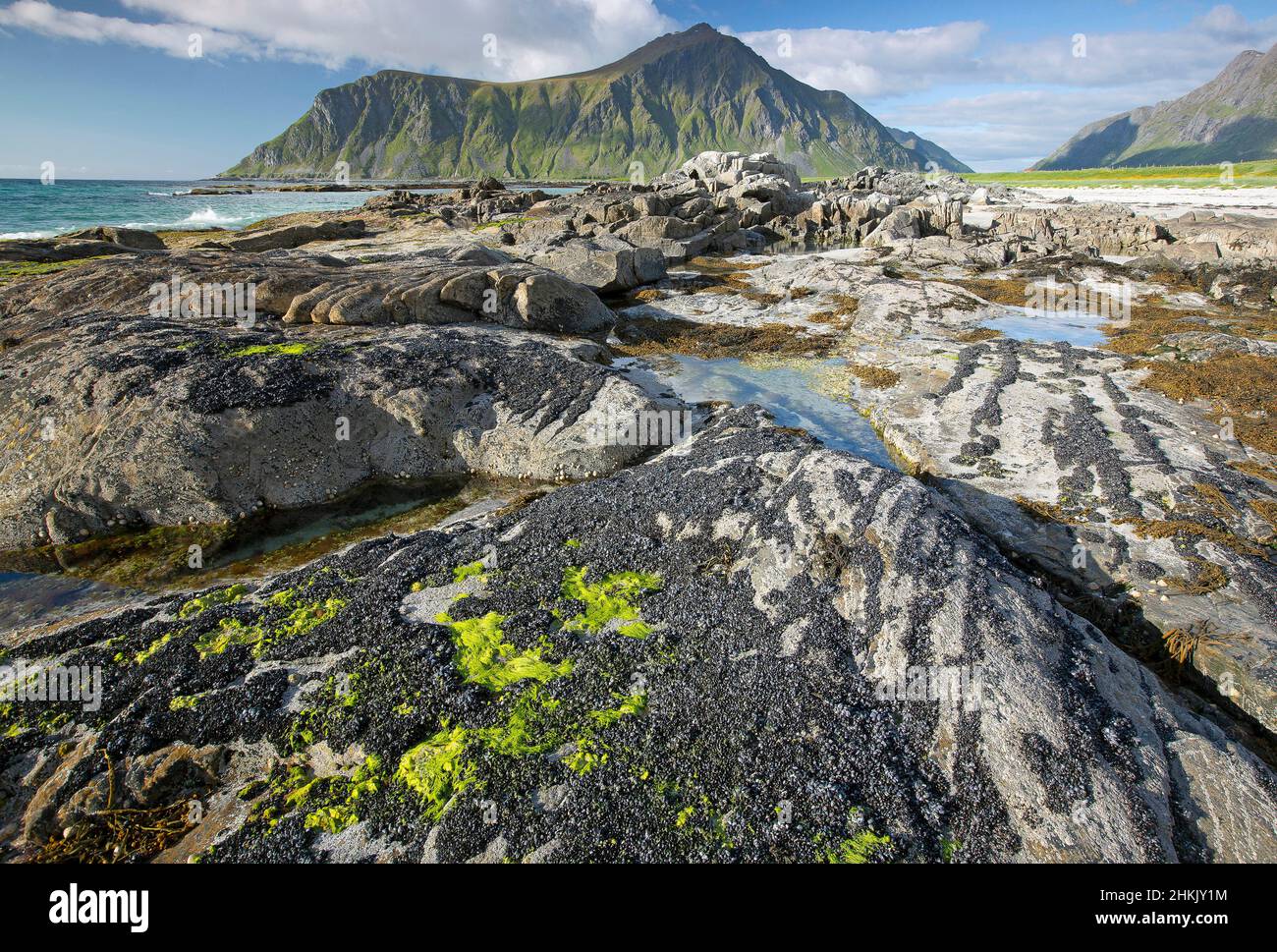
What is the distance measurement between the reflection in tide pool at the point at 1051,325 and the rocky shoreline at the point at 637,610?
11.3 ft

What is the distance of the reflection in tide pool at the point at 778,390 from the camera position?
13344 mm

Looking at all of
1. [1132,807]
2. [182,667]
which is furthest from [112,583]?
[1132,807]

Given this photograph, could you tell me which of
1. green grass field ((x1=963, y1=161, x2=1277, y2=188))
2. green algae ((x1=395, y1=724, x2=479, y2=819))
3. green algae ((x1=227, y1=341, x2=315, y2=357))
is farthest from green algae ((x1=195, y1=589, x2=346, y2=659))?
green grass field ((x1=963, y1=161, x2=1277, y2=188))

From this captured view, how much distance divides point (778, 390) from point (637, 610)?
10563mm

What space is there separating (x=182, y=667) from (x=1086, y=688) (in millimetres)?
9685

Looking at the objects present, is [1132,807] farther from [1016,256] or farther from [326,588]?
[1016,256]

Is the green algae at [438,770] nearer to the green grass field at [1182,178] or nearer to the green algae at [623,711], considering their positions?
the green algae at [623,711]

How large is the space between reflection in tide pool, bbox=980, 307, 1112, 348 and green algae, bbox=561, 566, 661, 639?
59.6 ft

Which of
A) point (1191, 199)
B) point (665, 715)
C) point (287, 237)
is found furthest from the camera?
point (1191, 199)

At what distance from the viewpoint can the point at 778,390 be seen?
1616 centimetres

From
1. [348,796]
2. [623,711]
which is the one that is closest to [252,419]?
[348,796]

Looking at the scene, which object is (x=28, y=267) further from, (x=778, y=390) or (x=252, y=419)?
(x=778, y=390)

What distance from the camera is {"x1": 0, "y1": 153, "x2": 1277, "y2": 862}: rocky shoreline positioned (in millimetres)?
5020

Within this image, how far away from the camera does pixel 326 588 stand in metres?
7.78
